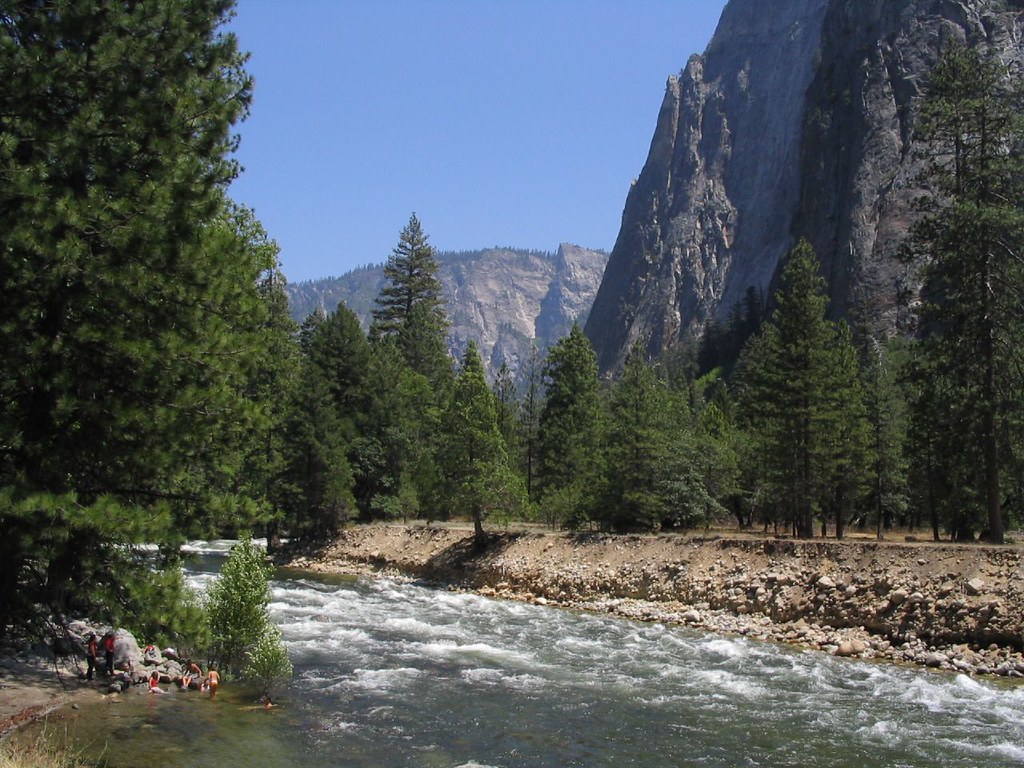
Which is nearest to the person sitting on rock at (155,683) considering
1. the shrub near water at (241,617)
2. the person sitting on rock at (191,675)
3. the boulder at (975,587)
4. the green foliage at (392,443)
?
the person sitting on rock at (191,675)

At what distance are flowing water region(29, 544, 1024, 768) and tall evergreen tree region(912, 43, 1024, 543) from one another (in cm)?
1054

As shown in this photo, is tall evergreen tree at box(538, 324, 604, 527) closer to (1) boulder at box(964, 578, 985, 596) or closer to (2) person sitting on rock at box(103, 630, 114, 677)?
(1) boulder at box(964, 578, 985, 596)

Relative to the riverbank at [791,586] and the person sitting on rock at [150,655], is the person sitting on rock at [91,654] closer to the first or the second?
the person sitting on rock at [150,655]

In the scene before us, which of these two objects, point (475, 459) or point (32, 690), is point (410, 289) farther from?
point (32, 690)

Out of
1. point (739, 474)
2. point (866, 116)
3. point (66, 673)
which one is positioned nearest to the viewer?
point (66, 673)

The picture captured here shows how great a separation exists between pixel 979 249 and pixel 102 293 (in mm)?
26977

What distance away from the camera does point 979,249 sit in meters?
28.3

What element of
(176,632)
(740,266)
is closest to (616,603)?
(176,632)

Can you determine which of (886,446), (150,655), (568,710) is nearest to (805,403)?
(886,446)

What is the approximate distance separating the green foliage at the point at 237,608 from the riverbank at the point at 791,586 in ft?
51.8

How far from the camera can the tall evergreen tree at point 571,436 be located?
1714 inches

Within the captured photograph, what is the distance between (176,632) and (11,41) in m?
7.98

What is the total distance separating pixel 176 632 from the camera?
1195 centimetres

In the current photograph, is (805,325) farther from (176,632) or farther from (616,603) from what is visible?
(176,632)
